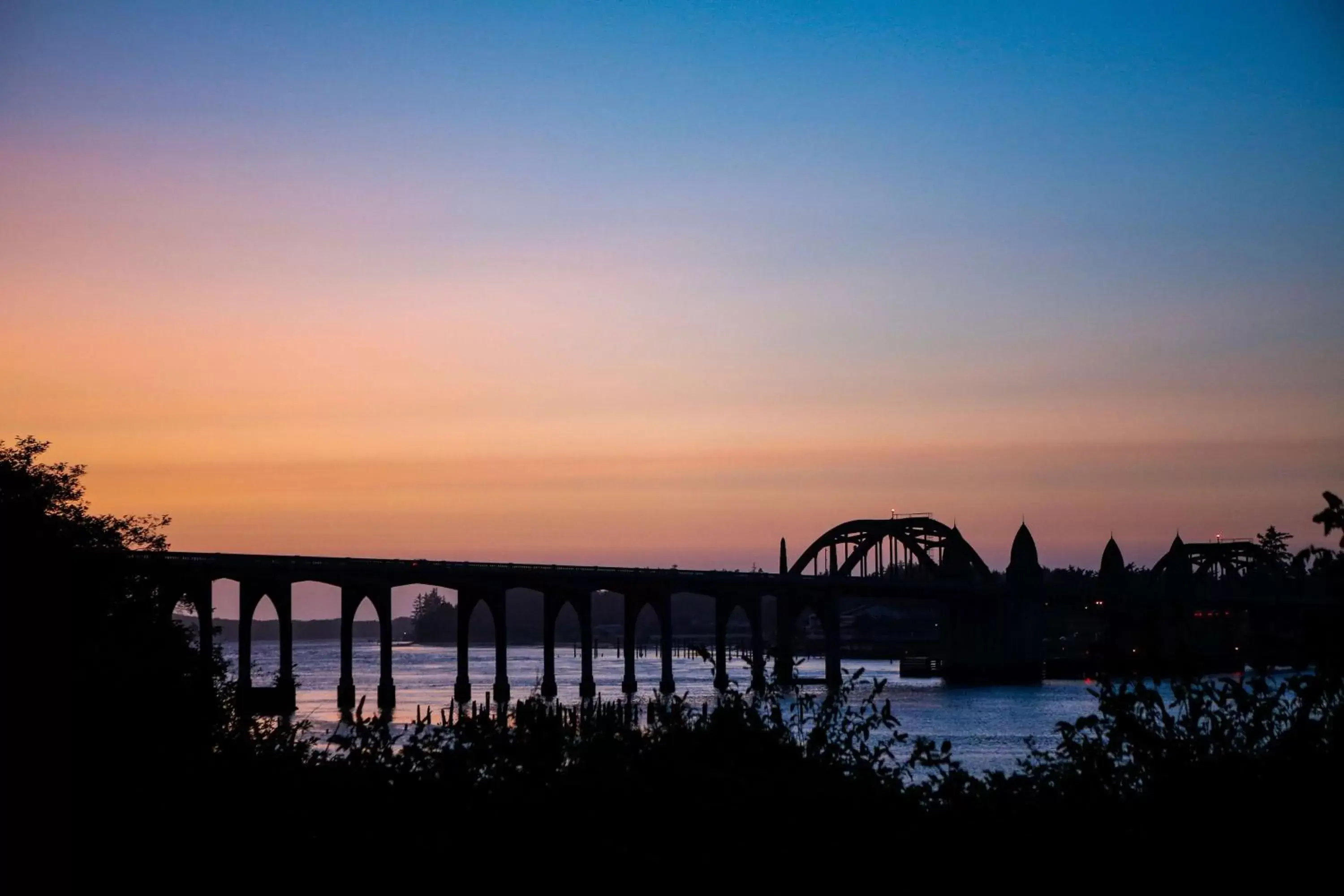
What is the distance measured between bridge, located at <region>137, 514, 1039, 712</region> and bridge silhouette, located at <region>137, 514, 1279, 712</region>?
165 mm

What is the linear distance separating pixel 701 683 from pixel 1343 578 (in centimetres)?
16225

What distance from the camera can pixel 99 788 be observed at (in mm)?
24406

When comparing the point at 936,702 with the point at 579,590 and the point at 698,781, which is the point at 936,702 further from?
the point at 698,781

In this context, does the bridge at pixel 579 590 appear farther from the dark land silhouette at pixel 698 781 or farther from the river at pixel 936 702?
the dark land silhouette at pixel 698 781

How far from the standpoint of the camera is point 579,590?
13888cm

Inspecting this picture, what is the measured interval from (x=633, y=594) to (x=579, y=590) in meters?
8.84

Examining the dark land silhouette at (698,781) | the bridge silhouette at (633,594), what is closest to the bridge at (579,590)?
the bridge silhouette at (633,594)

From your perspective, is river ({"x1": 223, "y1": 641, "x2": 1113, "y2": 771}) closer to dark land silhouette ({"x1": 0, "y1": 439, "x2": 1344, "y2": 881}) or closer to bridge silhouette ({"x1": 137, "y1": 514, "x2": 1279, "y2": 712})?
bridge silhouette ({"x1": 137, "y1": 514, "x2": 1279, "y2": 712})

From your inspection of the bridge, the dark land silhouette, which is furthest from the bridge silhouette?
the dark land silhouette

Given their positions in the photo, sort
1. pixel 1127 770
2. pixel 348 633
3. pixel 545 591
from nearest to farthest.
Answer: pixel 1127 770
pixel 348 633
pixel 545 591

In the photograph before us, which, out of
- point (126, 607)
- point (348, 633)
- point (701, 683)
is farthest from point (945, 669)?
point (126, 607)

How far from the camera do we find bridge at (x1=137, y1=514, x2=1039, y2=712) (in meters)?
108

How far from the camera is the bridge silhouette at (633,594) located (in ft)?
361

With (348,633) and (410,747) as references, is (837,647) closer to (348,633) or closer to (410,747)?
(348,633)
